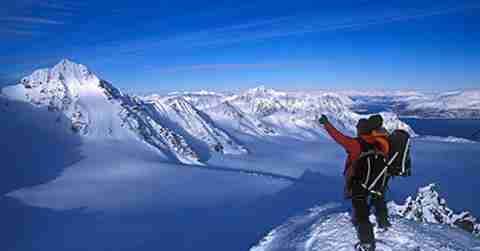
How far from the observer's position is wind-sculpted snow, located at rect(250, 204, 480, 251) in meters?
11.9

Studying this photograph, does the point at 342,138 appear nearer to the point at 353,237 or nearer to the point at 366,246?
the point at 366,246

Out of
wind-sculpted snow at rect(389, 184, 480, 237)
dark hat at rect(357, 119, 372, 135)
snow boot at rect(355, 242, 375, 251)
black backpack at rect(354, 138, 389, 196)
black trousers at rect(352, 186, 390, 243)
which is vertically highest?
dark hat at rect(357, 119, 372, 135)

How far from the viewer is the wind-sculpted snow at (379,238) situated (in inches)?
468

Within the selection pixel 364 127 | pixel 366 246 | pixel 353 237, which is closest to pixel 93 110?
pixel 353 237

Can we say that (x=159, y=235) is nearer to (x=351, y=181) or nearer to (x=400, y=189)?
(x=351, y=181)

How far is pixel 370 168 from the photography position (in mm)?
9852

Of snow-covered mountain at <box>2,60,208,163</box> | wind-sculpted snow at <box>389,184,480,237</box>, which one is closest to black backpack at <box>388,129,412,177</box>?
wind-sculpted snow at <box>389,184,480,237</box>

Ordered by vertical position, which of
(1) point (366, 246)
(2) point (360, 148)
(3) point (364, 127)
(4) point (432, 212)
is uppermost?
(3) point (364, 127)

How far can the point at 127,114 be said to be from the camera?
575ft

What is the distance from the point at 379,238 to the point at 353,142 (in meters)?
4.15

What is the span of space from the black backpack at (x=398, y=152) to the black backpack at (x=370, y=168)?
0.86ft

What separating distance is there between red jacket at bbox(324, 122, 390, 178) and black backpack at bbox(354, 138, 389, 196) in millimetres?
107

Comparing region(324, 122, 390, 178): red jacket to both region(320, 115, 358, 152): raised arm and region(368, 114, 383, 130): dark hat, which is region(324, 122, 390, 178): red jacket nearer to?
region(320, 115, 358, 152): raised arm

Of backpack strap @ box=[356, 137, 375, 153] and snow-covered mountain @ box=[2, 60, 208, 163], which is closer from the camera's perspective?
backpack strap @ box=[356, 137, 375, 153]
